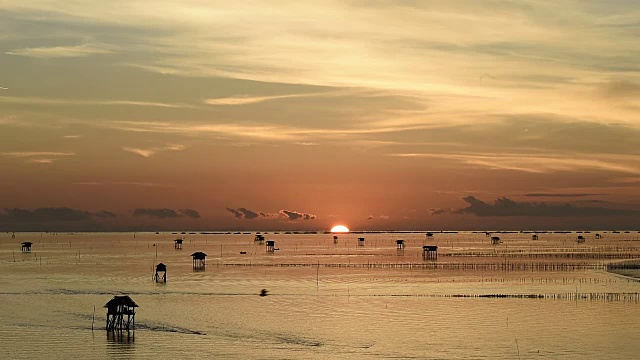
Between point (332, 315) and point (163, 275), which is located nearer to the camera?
point (332, 315)

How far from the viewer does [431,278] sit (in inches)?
3893

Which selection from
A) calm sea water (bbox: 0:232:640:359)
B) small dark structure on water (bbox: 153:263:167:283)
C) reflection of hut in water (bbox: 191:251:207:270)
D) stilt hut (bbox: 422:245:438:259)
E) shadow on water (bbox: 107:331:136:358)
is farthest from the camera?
stilt hut (bbox: 422:245:438:259)

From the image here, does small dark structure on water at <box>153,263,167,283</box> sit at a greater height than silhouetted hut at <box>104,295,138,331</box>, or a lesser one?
greater

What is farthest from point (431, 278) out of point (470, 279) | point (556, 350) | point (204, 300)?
point (556, 350)

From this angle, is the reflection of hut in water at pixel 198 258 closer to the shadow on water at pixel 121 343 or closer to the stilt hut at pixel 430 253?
the stilt hut at pixel 430 253

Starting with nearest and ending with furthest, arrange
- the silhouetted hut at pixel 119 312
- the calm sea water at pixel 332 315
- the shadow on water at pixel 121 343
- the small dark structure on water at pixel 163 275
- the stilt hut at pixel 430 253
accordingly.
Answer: the shadow on water at pixel 121 343 < the calm sea water at pixel 332 315 < the silhouetted hut at pixel 119 312 < the small dark structure on water at pixel 163 275 < the stilt hut at pixel 430 253

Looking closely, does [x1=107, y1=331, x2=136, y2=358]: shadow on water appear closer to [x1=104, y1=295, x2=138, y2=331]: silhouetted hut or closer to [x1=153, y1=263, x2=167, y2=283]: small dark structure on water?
[x1=104, y1=295, x2=138, y2=331]: silhouetted hut

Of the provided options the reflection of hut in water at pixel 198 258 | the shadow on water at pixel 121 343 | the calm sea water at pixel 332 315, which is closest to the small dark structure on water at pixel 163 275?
the calm sea water at pixel 332 315

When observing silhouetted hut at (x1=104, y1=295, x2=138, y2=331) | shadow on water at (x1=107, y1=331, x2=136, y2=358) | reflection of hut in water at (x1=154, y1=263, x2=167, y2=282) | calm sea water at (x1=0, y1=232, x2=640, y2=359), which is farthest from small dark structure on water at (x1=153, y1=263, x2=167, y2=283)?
shadow on water at (x1=107, y1=331, x2=136, y2=358)

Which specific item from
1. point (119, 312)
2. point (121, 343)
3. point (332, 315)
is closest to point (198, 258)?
point (332, 315)

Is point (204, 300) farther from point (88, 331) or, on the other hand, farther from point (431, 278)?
point (431, 278)

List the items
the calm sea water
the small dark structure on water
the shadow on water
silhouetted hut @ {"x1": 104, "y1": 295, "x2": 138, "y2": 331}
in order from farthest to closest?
the small dark structure on water < silhouetted hut @ {"x1": 104, "y1": 295, "x2": 138, "y2": 331} < the calm sea water < the shadow on water

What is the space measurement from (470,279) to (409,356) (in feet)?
166

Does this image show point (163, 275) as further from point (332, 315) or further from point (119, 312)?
point (119, 312)
